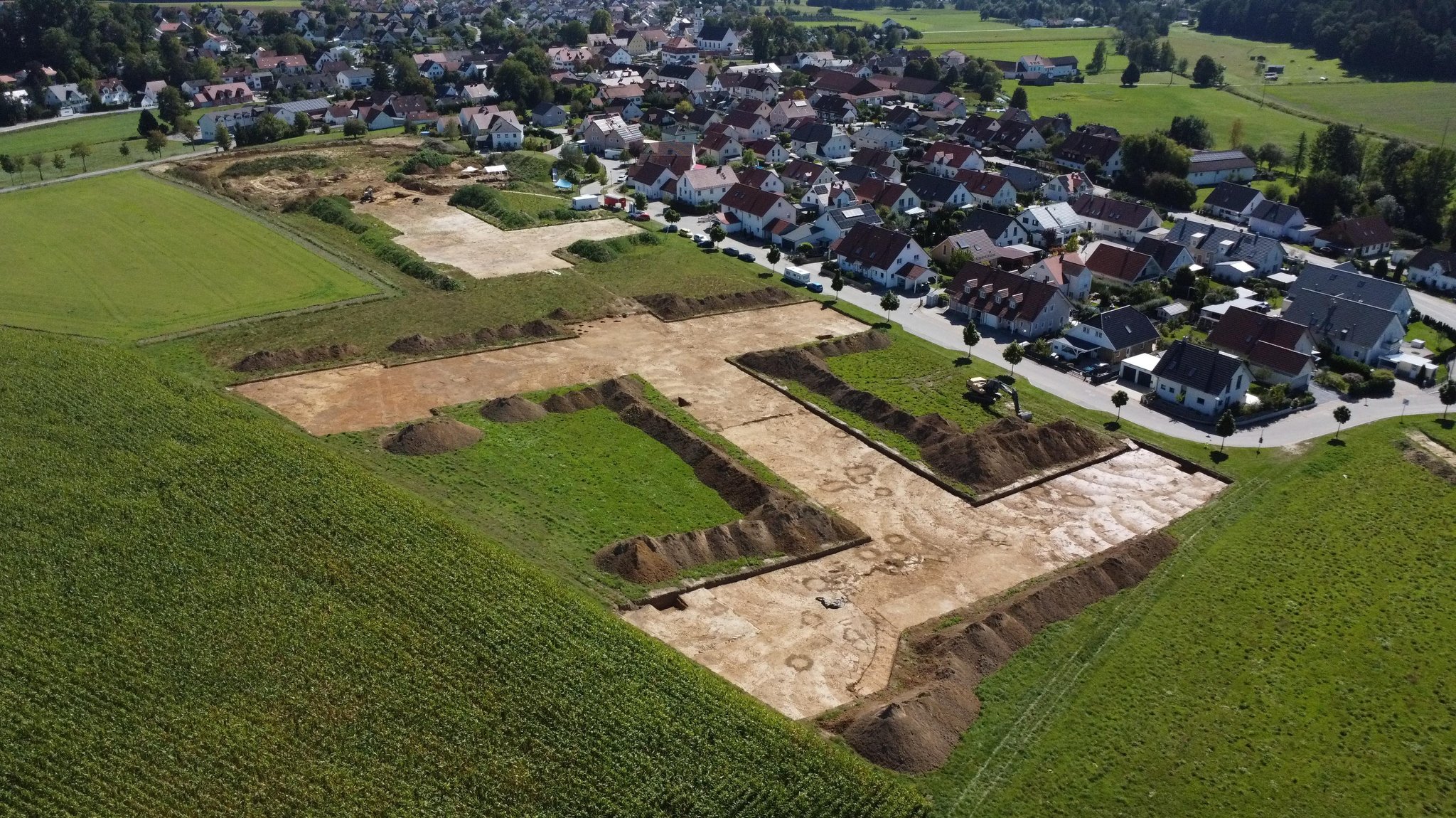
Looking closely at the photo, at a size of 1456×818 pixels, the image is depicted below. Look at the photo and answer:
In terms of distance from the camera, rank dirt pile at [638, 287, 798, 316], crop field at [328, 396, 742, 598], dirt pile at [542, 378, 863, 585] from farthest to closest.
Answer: dirt pile at [638, 287, 798, 316], crop field at [328, 396, 742, 598], dirt pile at [542, 378, 863, 585]

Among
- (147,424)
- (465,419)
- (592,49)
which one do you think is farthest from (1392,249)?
(592,49)

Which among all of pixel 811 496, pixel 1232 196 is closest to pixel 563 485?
pixel 811 496

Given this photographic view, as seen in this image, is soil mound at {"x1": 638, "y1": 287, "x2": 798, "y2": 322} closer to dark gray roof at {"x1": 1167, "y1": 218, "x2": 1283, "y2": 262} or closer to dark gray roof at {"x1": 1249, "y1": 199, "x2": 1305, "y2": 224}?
dark gray roof at {"x1": 1167, "y1": 218, "x2": 1283, "y2": 262}

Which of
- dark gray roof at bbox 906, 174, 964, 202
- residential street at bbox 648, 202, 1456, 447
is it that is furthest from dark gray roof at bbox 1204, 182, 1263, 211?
residential street at bbox 648, 202, 1456, 447

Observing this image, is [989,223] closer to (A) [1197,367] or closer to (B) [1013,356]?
(B) [1013,356]

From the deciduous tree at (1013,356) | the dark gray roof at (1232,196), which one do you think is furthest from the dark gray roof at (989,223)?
the deciduous tree at (1013,356)

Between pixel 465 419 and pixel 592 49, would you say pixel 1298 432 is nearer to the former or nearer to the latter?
pixel 465 419
